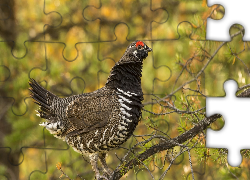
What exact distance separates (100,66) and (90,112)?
4.16 feet

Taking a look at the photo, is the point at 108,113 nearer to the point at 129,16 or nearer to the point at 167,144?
the point at 167,144

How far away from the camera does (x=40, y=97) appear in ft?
7.94

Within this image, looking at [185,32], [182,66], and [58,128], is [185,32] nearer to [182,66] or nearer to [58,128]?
[182,66]

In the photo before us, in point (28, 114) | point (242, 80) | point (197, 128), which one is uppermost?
point (242, 80)

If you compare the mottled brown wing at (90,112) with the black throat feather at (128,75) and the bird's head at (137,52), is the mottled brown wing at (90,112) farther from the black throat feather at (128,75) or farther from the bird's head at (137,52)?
the bird's head at (137,52)

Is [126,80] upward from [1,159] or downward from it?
upward

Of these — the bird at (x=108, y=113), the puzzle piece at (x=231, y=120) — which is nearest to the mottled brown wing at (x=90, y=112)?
the bird at (x=108, y=113)

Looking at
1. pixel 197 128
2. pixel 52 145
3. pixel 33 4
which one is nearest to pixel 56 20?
pixel 33 4

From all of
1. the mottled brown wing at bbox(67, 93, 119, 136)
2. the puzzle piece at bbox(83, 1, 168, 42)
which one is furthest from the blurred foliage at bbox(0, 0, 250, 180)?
the mottled brown wing at bbox(67, 93, 119, 136)

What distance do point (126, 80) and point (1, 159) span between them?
2345 mm

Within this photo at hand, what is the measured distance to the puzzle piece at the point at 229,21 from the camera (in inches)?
79.4

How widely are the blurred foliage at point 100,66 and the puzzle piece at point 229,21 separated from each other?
1.04 ft

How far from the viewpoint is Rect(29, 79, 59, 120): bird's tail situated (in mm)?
2395

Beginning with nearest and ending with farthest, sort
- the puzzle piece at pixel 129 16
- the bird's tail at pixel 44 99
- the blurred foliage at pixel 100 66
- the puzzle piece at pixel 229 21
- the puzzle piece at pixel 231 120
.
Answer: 1. the puzzle piece at pixel 231 120
2. the puzzle piece at pixel 229 21
3. the bird's tail at pixel 44 99
4. the blurred foliage at pixel 100 66
5. the puzzle piece at pixel 129 16
